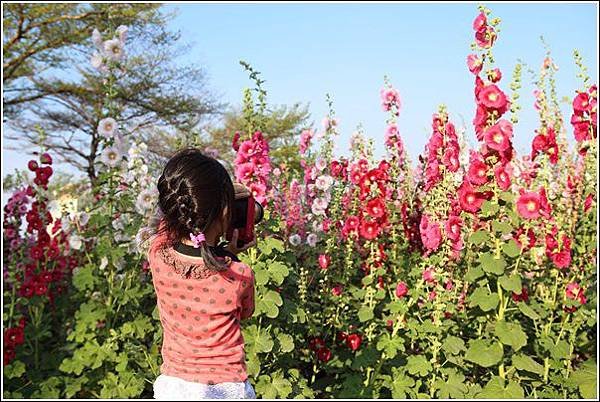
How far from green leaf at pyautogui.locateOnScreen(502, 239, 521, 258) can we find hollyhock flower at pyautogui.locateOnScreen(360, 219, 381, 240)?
0.84 meters

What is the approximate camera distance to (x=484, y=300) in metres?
2.80

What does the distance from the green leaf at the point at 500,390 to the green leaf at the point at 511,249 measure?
51cm

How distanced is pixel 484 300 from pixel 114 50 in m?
2.46

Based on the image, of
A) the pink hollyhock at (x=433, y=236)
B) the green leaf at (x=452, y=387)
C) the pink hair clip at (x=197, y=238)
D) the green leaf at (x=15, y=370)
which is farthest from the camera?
the green leaf at (x=15, y=370)

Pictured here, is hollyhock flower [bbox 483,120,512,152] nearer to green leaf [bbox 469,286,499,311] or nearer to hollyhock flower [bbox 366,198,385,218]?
green leaf [bbox 469,286,499,311]

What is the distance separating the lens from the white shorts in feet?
6.61

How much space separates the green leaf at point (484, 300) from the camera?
9.11 feet

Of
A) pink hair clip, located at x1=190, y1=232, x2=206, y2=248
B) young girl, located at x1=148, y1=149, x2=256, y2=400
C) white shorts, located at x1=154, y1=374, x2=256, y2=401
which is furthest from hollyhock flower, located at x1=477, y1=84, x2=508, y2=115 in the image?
white shorts, located at x1=154, y1=374, x2=256, y2=401

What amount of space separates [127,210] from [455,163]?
1.91m

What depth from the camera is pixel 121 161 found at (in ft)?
12.7

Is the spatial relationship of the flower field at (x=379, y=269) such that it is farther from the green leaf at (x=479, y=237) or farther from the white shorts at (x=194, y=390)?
the white shorts at (x=194, y=390)

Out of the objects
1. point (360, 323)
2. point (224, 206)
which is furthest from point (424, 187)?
point (224, 206)

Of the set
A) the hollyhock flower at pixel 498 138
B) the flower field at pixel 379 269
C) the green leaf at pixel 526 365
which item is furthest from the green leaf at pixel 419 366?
the hollyhock flower at pixel 498 138

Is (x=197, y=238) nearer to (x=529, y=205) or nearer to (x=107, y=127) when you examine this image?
(x=529, y=205)
